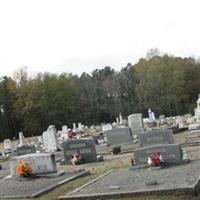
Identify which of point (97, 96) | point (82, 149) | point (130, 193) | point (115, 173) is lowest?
point (130, 193)

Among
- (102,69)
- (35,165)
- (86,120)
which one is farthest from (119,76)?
(35,165)

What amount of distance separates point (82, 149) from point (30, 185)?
5925mm

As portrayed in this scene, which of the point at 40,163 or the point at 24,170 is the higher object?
the point at 40,163

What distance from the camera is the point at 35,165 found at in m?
14.6

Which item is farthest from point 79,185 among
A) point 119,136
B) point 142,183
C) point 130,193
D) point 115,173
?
point 119,136

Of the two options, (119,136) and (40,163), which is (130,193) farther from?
(119,136)

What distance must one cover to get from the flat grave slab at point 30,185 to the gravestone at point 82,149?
3885 mm

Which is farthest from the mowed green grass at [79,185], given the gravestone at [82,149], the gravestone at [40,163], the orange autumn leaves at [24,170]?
the gravestone at [82,149]

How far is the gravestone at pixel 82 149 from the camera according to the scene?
18.5 metres

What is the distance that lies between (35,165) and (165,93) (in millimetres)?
57182

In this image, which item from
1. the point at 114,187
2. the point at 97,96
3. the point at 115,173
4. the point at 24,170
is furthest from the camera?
the point at 97,96

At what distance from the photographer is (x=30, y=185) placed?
12.9 m

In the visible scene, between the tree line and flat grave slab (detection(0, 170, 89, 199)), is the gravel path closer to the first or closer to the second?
flat grave slab (detection(0, 170, 89, 199))

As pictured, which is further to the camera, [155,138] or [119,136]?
[119,136]
